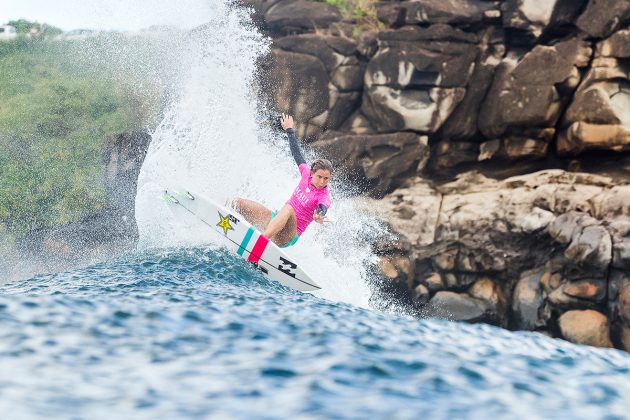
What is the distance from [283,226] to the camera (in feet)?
27.0

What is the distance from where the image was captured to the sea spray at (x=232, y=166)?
32.0ft

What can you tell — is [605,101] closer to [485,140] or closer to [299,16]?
[485,140]

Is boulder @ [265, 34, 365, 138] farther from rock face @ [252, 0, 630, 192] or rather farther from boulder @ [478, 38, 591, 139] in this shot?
boulder @ [478, 38, 591, 139]

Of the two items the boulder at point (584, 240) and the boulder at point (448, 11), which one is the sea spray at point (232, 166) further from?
the boulder at point (584, 240)


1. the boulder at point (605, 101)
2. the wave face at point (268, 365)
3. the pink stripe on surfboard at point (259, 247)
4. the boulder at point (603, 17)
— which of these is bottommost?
the wave face at point (268, 365)

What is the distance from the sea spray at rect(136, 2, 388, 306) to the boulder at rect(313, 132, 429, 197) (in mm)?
501

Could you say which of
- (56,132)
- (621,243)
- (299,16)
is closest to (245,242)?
(621,243)

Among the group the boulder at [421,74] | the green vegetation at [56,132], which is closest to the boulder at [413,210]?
the boulder at [421,74]

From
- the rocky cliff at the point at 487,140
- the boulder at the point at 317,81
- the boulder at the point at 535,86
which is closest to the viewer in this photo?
the rocky cliff at the point at 487,140

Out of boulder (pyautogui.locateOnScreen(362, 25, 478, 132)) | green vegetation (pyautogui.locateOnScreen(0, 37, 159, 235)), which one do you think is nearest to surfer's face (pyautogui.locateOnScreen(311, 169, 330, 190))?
boulder (pyautogui.locateOnScreen(362, 25, 478, 132))

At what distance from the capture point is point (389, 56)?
48.3 feet

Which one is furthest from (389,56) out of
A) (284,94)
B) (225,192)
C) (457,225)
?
(225,192)

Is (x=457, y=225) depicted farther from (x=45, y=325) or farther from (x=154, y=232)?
(x=45, y=325)

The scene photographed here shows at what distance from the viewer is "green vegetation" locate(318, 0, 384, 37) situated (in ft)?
52.0
